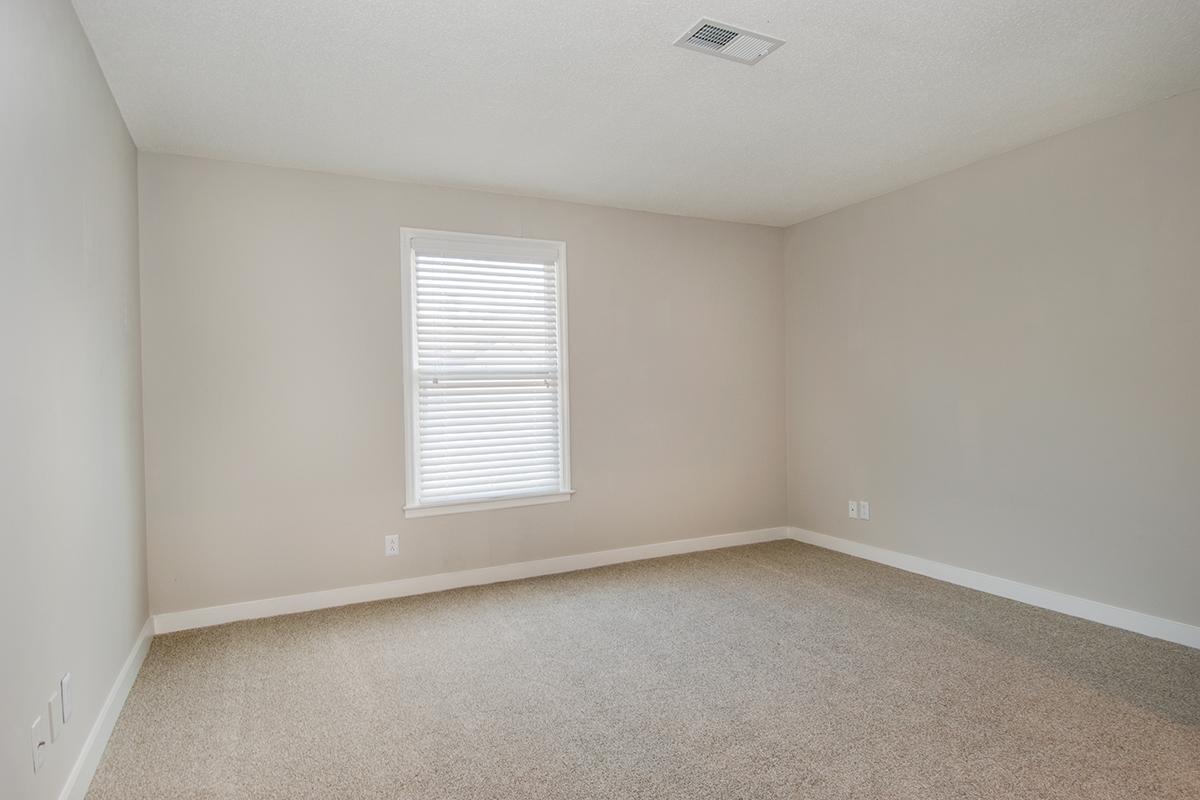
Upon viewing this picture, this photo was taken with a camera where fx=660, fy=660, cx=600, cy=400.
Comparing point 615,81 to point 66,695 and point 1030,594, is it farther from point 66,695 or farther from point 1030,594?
point 1030,594

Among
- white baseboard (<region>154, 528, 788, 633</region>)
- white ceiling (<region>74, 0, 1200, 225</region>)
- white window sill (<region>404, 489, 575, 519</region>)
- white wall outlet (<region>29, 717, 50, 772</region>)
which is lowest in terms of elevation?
white baseboard (<region>154, 528, 788, 633</region>)

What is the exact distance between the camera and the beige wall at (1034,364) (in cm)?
316

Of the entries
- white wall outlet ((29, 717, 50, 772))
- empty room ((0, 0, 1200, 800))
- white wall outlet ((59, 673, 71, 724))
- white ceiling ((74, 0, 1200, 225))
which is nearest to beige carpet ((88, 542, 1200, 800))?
empty room ((0, 0, 1200, 800))

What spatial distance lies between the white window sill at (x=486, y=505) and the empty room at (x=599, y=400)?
0.07ft

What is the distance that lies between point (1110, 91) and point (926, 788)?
311 cm

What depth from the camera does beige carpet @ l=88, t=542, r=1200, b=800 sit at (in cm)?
212

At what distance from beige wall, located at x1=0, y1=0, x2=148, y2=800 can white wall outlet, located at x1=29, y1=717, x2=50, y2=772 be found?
0.03 metres

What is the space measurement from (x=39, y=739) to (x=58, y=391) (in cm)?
99

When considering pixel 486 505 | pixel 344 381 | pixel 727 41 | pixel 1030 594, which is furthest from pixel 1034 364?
pixel 344 381

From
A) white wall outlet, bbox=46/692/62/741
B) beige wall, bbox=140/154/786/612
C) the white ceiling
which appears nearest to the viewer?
white wall outlet, bbox=46/692/62/741

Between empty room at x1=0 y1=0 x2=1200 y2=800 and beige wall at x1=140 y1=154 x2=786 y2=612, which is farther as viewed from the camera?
beige wall at x1=140 y1=154 x2=786 y2=612

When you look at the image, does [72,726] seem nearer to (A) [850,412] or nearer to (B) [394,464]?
(B) [394,464]

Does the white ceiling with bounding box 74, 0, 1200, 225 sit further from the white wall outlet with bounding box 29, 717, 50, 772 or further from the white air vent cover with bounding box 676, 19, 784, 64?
the white wall outlet with bounding box 29, 717, 50, 772

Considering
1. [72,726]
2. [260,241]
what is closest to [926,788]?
[72,726]
